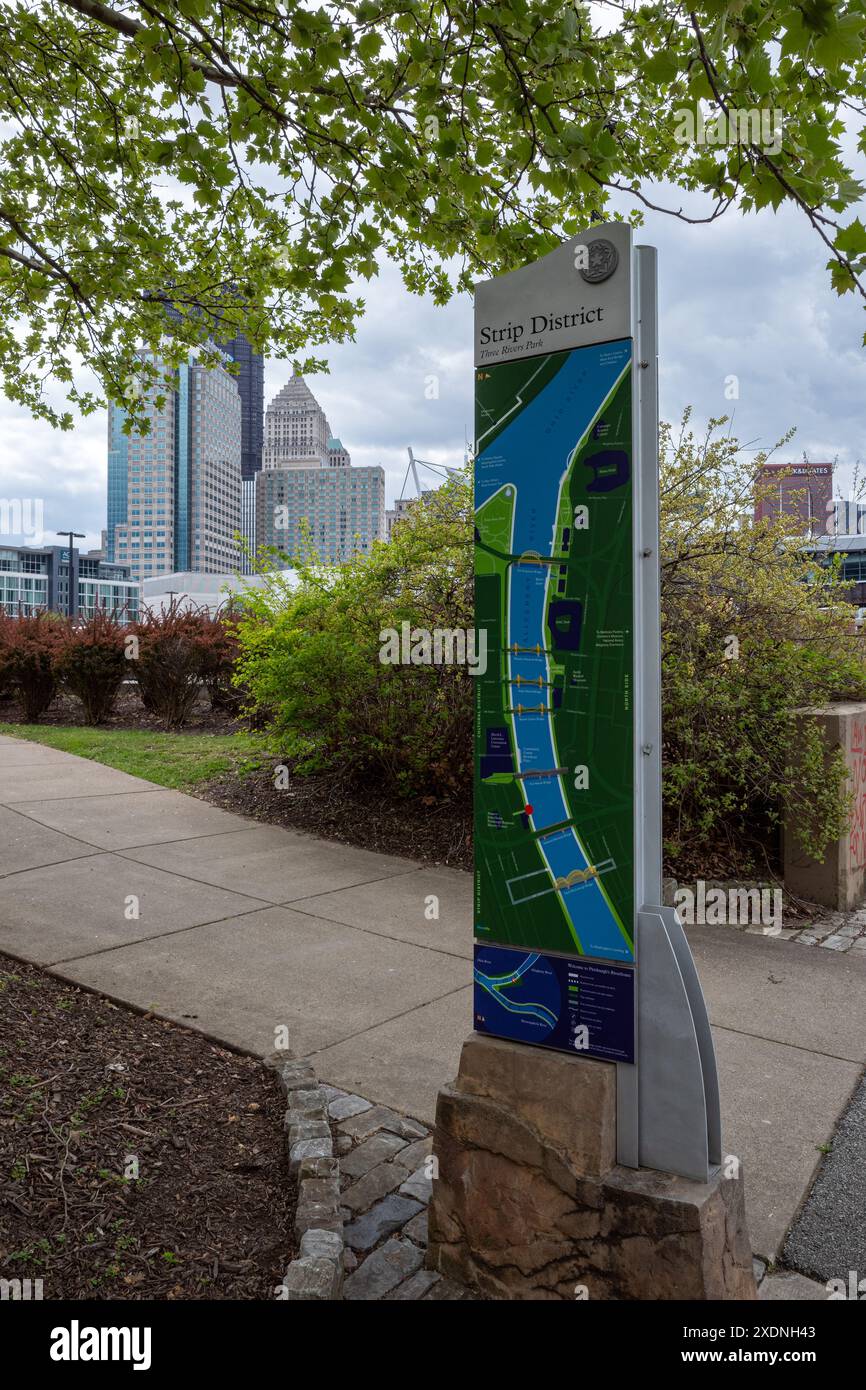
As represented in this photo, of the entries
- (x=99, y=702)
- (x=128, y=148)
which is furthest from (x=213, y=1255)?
(x=99, y=702)

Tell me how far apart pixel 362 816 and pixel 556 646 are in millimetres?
5632

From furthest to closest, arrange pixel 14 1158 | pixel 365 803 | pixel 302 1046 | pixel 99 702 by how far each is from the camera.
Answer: pixel 99 702, pixel 365 803, pixel 302 1046, pixel 14 1158

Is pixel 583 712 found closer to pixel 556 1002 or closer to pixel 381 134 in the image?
pixel 556 1002

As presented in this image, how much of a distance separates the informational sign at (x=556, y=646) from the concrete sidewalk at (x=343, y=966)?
118 cm

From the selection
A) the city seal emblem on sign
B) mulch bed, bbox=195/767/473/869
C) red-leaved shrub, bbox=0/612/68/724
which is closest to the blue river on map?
the city seal emblem on sign

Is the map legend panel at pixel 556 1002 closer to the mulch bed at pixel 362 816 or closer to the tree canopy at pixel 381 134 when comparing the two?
the tree canopy at pixel 381 134

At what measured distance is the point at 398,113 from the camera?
4469 millimetres

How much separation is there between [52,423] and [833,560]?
7468mm

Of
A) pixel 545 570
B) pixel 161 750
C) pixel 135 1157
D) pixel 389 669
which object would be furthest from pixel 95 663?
pixel 545 570

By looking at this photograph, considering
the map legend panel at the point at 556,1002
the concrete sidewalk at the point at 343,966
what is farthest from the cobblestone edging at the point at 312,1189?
the map legend panel at the point at 556,1002

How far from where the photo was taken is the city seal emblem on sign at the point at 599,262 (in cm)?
223

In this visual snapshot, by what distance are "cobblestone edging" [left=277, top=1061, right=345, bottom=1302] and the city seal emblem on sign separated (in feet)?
8.37
